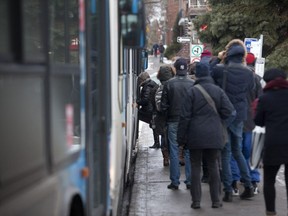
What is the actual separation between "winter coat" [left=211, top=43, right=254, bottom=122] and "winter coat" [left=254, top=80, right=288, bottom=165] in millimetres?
1337

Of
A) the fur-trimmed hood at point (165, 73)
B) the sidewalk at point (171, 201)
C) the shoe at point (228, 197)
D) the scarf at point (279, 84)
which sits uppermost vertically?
the scarf at point (279, 84)

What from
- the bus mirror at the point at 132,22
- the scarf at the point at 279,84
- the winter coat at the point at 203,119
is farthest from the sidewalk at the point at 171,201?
the bus mirror at the point at 132,22

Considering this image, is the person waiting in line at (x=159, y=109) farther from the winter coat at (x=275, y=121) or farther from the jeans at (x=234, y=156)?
the winter coat at (x=275, y=121)

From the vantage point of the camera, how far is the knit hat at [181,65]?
783cm

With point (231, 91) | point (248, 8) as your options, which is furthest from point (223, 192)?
point (248, 8)

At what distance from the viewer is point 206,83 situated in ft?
22.9

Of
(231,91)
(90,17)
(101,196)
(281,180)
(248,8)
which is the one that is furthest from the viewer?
(248,8)

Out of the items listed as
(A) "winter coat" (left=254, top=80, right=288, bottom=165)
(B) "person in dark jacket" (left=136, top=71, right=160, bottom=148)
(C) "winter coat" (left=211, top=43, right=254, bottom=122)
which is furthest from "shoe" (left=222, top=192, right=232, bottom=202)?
(B) "person in dark jacket" (left=136, top=71, right=160, bottom=148)

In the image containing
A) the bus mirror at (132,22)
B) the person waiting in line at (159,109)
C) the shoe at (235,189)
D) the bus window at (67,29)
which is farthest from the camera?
the person waiting in line at (159,109)

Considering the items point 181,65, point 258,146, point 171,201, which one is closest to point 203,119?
point 258,146

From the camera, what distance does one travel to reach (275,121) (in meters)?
5.99

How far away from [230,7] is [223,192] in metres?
10.0

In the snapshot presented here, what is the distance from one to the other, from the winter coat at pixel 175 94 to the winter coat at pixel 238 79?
705 mm

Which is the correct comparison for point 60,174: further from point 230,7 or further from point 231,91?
point 230,7
